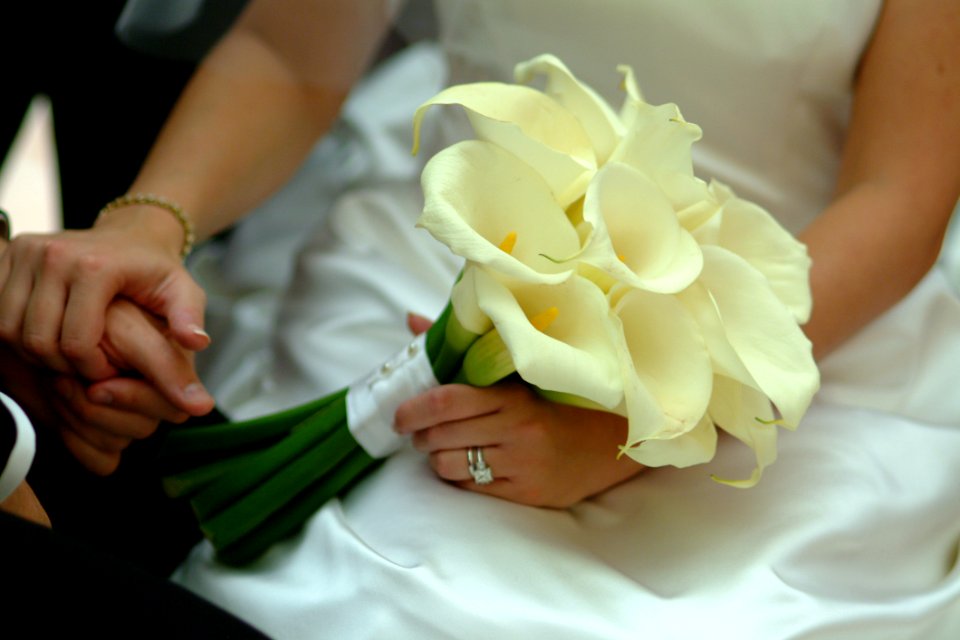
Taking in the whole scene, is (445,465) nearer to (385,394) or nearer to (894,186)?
(385,394)

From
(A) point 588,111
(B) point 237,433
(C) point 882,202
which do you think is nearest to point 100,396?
(B) point 237,433

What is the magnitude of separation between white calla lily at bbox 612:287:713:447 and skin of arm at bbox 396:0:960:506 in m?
0.12

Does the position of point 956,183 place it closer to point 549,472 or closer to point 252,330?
point 549,472

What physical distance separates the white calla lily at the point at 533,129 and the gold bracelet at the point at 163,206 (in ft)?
1.16

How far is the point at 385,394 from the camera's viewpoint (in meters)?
0.73

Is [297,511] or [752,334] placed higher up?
[752,334]

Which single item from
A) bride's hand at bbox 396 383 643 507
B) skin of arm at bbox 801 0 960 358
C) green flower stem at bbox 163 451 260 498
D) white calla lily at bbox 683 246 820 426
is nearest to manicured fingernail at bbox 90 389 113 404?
green flower stem at bbox 163 451 260 498

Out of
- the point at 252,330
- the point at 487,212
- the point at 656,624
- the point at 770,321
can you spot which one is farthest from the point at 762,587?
the point at 252,330

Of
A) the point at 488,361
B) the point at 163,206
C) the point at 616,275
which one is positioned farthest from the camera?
the point at 163,206

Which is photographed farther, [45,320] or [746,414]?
[45,320]

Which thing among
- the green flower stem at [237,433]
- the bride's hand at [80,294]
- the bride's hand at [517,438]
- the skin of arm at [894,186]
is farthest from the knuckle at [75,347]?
the skin of arm at [894,186]

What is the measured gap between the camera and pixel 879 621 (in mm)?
703

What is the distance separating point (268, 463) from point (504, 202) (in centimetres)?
31

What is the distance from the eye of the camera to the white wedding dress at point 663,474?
687 millimetres
